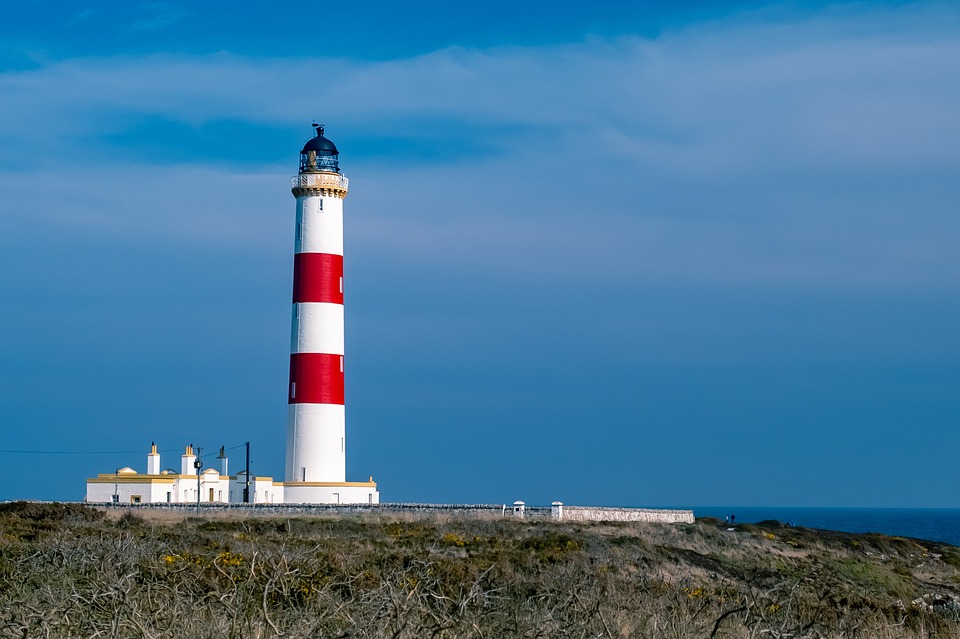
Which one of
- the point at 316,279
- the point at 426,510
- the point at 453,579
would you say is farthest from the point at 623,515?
the point at 453,579

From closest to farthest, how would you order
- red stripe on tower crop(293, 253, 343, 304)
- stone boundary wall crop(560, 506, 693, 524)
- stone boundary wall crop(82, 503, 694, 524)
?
stone boundary wall crop(82, 503, 694, 524) < stone boundary wall crop(560, 506, 693, 524) < red stripe on tower crop(293, 253, 343, 304)

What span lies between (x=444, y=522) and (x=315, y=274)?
29.8 ft

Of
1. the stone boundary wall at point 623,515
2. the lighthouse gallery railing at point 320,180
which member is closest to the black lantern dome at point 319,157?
the lighthouse gallery railing at point 320,180

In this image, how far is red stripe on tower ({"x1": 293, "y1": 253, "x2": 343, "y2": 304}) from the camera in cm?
3619

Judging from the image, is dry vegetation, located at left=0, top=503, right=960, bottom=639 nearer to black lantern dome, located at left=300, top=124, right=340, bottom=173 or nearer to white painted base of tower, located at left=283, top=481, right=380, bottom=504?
white painted base of tower, located at left=283, top=481, right=380, bottom=504

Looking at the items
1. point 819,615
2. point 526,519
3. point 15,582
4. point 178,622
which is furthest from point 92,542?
point 526,519

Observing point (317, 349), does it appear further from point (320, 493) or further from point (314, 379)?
point (320, 493)

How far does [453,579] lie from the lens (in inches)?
649

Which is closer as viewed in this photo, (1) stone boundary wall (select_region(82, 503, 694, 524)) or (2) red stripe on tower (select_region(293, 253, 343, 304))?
(1) stone boundary wall (select_region(82, 503, 694, 524))

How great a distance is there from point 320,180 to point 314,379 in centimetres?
649

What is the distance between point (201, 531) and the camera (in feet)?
88.8

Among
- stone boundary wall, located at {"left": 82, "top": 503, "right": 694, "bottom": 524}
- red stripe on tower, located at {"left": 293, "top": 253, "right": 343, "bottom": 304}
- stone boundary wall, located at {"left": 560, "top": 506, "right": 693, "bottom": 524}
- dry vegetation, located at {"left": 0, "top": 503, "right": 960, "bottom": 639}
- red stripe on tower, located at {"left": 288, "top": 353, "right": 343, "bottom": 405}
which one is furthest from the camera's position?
red stripe on tower, located at {"left": 293, "top": 253, "right": 343, "bottom": 304}

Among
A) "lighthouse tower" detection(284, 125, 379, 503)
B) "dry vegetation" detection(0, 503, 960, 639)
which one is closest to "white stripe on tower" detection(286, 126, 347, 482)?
"lighthouse tower" detection(284, 125, 379, 503)

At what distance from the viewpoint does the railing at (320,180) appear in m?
37.5
